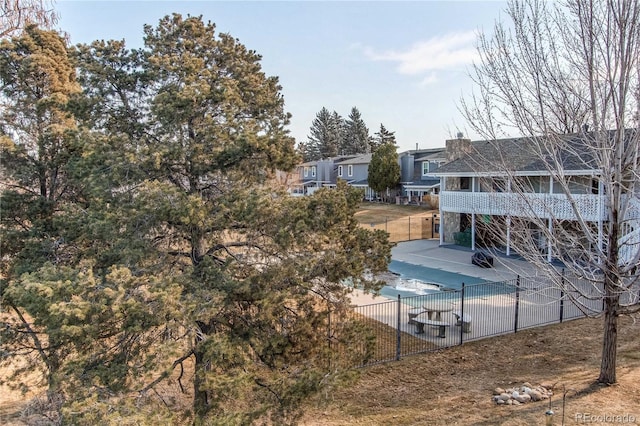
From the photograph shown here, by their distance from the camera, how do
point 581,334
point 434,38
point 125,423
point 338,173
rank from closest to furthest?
point 125,423 < point 434,38 < point 581,334 < point 338,173

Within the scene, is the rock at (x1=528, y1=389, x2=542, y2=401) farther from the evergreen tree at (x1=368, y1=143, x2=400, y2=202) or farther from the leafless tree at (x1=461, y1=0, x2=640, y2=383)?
the evergreen tree at (x1=368, y1=143, x2=400, y2=202)

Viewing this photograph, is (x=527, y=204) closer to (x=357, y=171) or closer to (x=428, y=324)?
(x=428, y=324)

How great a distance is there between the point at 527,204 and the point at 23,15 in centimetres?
1158

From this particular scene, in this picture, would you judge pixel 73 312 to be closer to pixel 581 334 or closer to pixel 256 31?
pixel 256 31

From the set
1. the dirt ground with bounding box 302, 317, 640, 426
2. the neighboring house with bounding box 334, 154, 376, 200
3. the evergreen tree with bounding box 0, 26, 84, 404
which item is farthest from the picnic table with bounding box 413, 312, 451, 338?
the neighboring house with bounding box 334, 154, 376, 200

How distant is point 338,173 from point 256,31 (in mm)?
48001

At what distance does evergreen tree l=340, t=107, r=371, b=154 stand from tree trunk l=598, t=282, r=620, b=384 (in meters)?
70.9

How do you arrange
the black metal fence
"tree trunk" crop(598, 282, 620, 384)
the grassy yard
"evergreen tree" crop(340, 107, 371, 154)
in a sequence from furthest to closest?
"evergreen tree" crop(340, 107, 371, 154) < the grassy yard < the black metal fence < "tree trunk" crop(598, 282, 620, 384)

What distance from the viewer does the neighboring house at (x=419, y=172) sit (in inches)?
1769

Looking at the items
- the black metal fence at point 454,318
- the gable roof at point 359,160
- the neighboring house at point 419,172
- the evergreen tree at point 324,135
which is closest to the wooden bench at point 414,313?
the black metal fence at point 454,318

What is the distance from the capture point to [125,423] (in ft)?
15.2

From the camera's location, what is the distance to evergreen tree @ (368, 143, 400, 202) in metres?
47.5

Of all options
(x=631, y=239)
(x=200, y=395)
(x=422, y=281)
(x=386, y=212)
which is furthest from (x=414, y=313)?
(x=386, y=212)

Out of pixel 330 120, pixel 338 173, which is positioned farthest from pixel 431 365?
pixel 330 120
